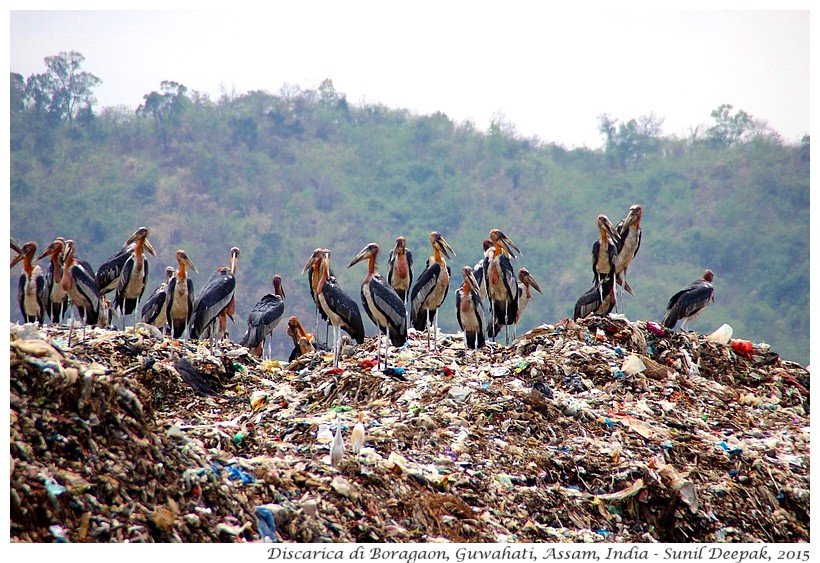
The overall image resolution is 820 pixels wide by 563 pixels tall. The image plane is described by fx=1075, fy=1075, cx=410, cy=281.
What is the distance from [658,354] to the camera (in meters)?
11.6

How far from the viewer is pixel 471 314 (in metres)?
11.4

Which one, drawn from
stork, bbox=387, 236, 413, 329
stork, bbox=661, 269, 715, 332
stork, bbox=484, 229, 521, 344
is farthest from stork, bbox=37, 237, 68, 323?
stork, bbox=661, 269, 715, 332

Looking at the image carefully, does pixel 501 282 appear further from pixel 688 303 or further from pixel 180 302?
pixel 180 302

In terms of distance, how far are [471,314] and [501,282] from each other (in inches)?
40.1

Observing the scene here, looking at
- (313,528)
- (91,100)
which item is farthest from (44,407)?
(91,100)

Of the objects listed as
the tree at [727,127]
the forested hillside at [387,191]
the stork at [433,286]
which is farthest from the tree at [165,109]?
the stork at [433,286]

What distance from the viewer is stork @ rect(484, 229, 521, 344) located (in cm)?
1230

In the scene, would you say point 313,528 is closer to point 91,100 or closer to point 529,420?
point 529,420

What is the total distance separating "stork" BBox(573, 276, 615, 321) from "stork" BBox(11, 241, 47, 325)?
272 inches

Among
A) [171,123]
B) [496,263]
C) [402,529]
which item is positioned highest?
[171,123]

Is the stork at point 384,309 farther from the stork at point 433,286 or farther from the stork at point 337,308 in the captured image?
the stork at point 433,286

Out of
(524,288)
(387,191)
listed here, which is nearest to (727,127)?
(387,191)

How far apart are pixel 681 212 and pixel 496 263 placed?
4395 cm

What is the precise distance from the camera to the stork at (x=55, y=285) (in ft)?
42.1
